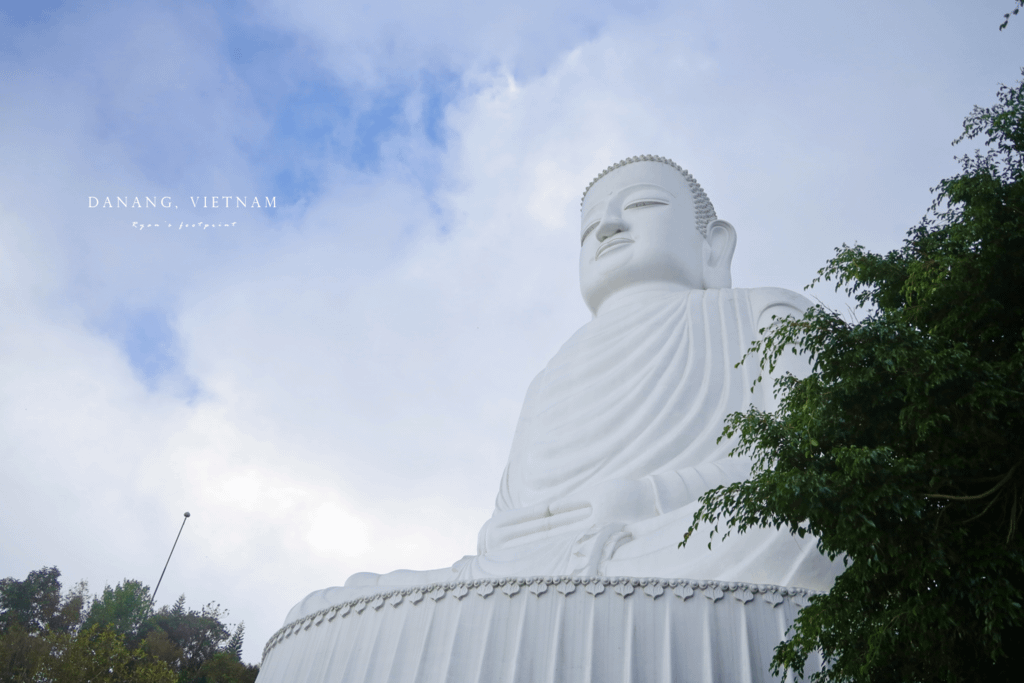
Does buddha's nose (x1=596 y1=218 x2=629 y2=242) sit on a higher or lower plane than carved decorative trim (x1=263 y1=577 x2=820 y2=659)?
higher

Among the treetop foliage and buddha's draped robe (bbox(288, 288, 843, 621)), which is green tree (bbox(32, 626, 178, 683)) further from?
buddha's draped robe (bbox(288, 288, 843, 621))

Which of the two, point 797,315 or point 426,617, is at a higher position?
point 797,315

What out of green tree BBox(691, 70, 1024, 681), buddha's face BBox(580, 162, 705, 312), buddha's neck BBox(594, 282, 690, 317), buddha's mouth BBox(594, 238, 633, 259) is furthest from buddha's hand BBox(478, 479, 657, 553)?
buddha's mouth BBox(594, 238, 633, 259)

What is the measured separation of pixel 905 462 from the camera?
113 inches

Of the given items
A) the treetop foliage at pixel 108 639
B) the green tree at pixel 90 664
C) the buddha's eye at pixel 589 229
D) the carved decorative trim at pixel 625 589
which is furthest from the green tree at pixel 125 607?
the carved decorative trim at pixel 625 589

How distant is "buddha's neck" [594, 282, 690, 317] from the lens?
7.64 meters

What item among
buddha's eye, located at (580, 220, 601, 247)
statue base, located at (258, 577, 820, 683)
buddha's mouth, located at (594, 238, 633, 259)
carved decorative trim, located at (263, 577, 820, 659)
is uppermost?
buddha's eye, located at (580, 220, 601, 247)

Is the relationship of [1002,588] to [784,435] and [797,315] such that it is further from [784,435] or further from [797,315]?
[797,315]

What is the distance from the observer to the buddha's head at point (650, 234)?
310 inches

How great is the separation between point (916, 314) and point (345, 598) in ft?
11.9

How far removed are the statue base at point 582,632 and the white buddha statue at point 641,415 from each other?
0.21 metres

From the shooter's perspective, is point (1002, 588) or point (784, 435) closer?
point (1002, 588)

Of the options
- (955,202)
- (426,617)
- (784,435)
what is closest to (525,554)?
(426,617)

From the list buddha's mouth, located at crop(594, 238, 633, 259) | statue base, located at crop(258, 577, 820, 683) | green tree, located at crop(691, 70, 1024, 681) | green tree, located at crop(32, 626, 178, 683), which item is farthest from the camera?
green tree, located at crop(32, 626, 178, 683)
